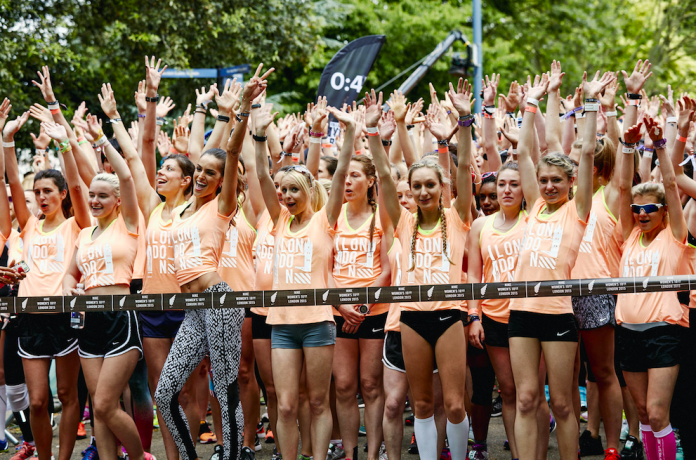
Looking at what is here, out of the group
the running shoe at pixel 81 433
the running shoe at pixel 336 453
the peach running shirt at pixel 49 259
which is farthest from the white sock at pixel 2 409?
the running shoe at pixel 336 453

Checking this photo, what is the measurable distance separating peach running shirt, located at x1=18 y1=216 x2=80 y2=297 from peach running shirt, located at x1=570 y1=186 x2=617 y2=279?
4.06 metres

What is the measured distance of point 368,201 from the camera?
19.3ft

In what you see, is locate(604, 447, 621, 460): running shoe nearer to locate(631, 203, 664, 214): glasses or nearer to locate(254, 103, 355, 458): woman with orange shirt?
locate(631, 203, 664, 214): glasses

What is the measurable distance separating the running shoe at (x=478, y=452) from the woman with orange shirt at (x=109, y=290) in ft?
8.35

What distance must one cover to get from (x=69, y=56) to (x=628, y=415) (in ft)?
34.5

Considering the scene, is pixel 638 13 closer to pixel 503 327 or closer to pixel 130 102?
pixel 130 102

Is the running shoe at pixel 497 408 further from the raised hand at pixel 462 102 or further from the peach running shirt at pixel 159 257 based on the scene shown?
the peach running shirt at pixel 159 257

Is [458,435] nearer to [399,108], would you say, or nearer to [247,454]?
[247,454]

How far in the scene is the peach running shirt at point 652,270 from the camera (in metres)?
4.93

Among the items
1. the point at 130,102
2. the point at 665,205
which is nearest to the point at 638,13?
the point at 130,102

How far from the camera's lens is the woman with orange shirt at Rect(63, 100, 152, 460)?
5023 mm

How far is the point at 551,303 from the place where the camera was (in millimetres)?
4637

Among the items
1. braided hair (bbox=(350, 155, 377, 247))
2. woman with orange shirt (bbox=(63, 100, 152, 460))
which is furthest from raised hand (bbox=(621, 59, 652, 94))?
woman with orange shirt (bbox=(63, 100, 152, 460))

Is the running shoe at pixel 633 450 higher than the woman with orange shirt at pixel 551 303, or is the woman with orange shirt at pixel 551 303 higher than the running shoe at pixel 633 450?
the woman with orange shirt at pixel 551 303
